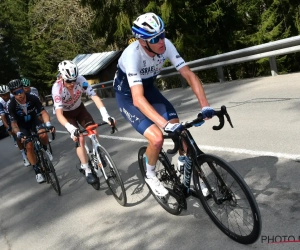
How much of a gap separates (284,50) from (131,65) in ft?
25.1

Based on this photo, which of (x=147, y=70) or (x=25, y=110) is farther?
(x=25, y=110)

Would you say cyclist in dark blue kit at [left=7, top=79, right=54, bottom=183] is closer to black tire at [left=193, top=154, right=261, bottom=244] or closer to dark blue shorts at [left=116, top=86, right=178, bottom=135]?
dark blue shorts at [left=116, top=86, right=178, bottom=135]

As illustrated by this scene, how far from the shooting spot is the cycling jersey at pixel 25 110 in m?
7.22

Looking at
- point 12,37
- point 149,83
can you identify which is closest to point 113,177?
point 149,83

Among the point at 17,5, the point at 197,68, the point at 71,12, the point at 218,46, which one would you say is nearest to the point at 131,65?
the point at 197,68

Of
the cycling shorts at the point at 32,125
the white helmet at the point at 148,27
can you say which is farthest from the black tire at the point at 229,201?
the cycling shorts at the point at 32,125

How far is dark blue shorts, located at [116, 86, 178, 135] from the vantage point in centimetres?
420

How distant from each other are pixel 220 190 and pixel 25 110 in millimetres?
5141

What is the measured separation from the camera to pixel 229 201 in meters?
3.52

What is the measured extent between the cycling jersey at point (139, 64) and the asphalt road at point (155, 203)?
5.29 ft

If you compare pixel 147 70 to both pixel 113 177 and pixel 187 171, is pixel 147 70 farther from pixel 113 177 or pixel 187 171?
pixel 113 177

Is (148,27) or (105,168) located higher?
(148,27)

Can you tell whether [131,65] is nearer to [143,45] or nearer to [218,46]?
[143,45]

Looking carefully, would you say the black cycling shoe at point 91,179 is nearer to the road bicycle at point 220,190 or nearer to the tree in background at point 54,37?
the road bicycle at point 220,190
